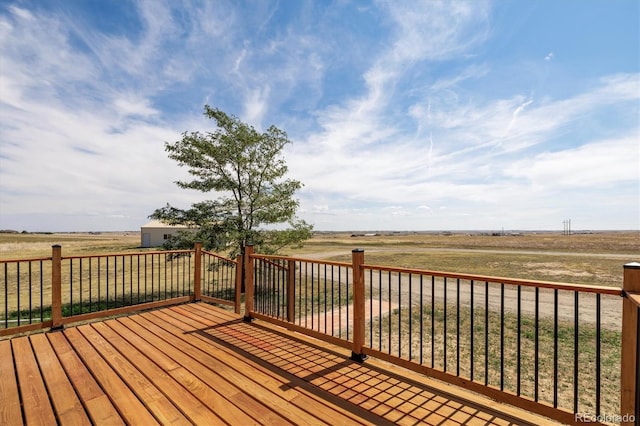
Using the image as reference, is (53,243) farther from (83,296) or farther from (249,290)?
(249,290)

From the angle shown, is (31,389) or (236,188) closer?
(31,389)

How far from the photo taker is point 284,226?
404 inches

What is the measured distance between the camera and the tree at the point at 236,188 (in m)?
9.34

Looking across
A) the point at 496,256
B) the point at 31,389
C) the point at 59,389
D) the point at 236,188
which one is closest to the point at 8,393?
the point at 31,389

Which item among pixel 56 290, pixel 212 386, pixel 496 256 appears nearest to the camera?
pixel 212 386

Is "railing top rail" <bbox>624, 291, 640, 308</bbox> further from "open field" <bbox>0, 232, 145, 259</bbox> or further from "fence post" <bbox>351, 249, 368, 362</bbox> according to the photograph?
"open field" <bbox>0, 232, 145, 259</bbox>

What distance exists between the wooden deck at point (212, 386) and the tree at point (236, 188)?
18.4 feet

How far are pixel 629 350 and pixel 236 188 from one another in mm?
9788

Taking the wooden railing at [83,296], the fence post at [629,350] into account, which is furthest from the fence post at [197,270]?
the fence post at [629,350]

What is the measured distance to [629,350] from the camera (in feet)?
5.63

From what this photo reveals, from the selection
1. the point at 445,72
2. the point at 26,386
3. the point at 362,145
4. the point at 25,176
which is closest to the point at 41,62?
the point at 26,386

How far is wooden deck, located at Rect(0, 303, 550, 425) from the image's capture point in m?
2.14

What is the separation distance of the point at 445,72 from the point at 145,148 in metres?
11.6

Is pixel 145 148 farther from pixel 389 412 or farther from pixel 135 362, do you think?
pixel 389 412
